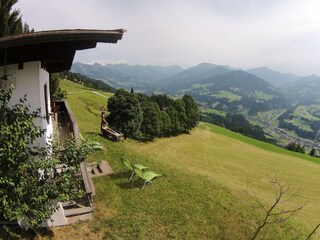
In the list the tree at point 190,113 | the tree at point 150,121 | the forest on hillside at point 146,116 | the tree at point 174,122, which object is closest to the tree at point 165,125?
the forest on hillside at point 146,116

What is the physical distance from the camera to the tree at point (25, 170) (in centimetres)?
813

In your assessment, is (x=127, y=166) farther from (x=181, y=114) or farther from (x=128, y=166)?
(x=181, y=114)

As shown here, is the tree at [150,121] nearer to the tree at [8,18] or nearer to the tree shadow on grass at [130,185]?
the tree at [8,18]

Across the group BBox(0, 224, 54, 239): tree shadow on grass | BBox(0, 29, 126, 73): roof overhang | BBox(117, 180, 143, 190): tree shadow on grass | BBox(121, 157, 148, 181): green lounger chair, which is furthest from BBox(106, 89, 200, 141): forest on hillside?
BBox(0, 29, 126, 73): roof overhang

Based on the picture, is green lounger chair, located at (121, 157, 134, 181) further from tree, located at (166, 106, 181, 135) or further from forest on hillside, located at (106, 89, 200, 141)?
tree, located at (166, 106, 181, 135)

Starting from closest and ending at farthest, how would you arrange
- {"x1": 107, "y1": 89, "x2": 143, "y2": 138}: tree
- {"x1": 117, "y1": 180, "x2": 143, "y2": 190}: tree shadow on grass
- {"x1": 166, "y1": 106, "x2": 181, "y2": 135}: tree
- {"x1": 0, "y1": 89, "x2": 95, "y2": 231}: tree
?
{"x1": 0, "y1": 89, "x2": 95, "y2": 231}: tree, {"x1": 117, "y1": 180, "x2": 143, "y2": 190}: tree shadow on grass, {"x1": 107, "y1": 89, "x2": 143, "y2": 138}: tree, {"x1": 166, "y1": 106, "x2": 181, "y2": 135}: tree

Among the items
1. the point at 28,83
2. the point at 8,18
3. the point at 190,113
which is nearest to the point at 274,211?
the point at 28,83

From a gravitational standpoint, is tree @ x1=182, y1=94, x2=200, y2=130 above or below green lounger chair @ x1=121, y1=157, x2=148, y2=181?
below

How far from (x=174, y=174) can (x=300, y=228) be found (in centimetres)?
757

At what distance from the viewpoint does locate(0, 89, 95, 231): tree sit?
8133mm

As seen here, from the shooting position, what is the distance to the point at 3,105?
8.42 m

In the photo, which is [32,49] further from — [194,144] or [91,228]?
[194,144]

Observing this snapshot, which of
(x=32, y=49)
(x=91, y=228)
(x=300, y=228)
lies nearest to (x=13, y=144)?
(x=32, y=49)

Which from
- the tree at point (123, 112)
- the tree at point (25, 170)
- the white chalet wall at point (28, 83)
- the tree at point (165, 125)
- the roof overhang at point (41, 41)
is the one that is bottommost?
the tree at point (165, 125)
